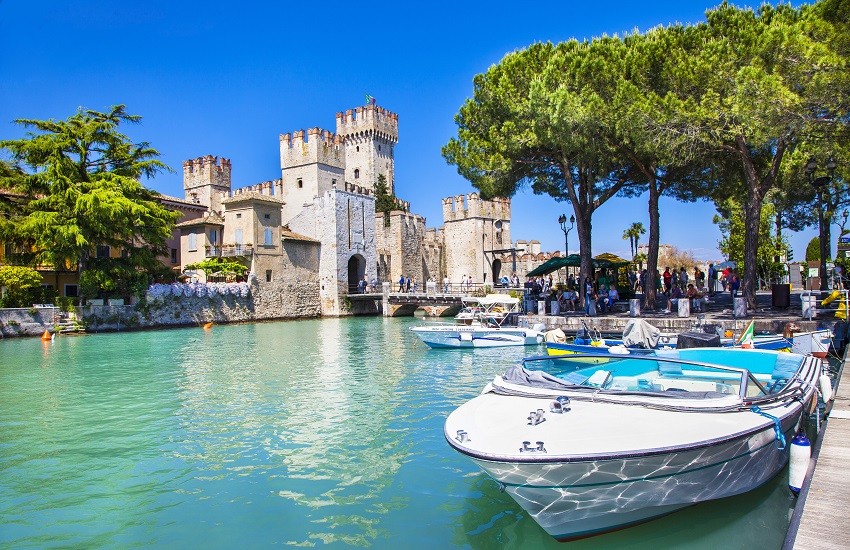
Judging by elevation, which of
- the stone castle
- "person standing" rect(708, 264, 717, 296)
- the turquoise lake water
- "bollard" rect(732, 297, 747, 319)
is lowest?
the turquoise lake water

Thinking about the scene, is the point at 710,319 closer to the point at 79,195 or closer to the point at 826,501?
the point at 826,501

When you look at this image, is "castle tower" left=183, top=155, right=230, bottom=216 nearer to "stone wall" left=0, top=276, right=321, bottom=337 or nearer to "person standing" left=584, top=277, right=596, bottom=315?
"stone wall" left=0, top=276, right=321, bottom=337

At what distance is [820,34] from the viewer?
52.6ft

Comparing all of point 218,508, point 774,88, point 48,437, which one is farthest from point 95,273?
point 774,88

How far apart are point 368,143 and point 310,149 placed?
52.0 ft

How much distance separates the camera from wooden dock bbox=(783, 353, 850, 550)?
13.4 feet

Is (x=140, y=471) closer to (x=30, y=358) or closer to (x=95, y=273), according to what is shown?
(x=30, y=358)

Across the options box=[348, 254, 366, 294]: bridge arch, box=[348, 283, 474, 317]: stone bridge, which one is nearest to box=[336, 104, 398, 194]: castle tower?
box=[348, 254, 366, 294]: bridge arch

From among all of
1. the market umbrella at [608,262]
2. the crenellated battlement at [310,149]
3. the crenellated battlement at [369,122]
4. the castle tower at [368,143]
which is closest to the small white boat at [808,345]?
the market umbrella at [608,262]

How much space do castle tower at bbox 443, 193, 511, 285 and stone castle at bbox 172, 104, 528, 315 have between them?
0.09m

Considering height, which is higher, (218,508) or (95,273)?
(95,273)

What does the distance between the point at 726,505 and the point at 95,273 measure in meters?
32.9

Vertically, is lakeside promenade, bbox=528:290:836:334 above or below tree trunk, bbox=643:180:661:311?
below

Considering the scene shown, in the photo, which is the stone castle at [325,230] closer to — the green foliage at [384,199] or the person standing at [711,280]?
the green foliage at [384,199]
